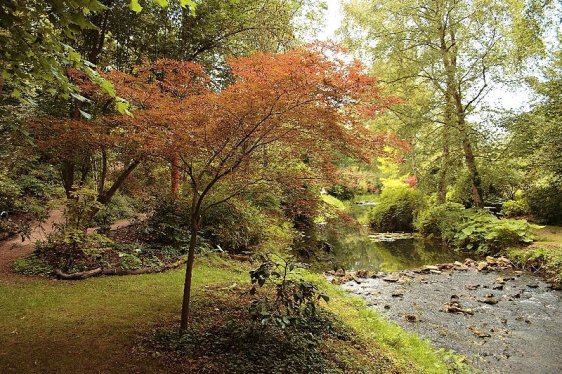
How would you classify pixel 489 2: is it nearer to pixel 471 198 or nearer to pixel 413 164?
pixel 413 164

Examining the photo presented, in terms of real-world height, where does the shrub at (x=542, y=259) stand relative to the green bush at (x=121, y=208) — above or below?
below

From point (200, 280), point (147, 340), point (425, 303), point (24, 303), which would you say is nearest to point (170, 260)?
point (200, 280)

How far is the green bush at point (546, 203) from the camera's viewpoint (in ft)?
43.5

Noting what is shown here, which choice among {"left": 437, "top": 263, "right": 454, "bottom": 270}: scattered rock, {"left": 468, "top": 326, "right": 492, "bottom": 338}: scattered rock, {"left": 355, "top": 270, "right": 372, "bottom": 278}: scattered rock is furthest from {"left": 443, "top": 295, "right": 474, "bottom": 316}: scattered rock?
{"left": 437, "top": 263, "right": 454, "bottom": 270}: scattered rock

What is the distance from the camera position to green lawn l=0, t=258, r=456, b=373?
3.55m

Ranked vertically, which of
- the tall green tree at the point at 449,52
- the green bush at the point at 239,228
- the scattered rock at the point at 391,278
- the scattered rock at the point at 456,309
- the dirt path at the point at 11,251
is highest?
the tall green tree at the point at 449,52

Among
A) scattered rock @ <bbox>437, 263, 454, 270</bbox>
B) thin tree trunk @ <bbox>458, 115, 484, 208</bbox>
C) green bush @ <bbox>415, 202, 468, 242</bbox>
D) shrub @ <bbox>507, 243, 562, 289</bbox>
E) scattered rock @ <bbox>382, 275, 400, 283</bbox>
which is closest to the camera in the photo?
shrub @ <bbox>507, 243, 562, 289</bbox>

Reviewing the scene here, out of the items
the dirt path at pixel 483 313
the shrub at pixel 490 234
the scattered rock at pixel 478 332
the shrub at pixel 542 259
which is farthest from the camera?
the shrub at pixel 490 234

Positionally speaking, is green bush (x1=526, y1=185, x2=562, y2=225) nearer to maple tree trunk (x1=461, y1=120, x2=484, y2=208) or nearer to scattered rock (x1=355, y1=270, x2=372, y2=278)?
maple tree trunk (x1=461, y1=120, x2=484, y2=208)

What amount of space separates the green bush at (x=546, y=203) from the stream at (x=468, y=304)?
3890mm

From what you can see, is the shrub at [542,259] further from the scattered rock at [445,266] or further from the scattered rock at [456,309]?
the scattered rock at [456,309]

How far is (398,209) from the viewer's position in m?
17.9

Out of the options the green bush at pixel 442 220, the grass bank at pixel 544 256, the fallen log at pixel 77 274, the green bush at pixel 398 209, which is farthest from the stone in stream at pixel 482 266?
the fallen log at pixel 77 274

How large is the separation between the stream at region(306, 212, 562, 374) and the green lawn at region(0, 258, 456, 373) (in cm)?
90
